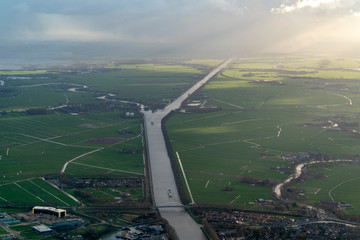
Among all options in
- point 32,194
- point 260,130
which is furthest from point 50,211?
point 260,130

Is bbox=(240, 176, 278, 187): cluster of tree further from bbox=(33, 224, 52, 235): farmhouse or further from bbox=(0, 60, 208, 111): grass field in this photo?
bbox=(0, 60, 208, 111): grass field

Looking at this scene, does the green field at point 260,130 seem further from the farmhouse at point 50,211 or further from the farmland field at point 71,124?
the farmhouse at point 50,211

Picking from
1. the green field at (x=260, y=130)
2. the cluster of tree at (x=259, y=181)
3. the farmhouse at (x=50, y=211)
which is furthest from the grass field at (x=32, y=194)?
the cluster of tree at (x=259, y=181)

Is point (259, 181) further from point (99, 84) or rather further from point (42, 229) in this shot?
point (99, 84)

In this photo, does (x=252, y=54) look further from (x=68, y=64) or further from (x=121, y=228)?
(x=121, y=228)

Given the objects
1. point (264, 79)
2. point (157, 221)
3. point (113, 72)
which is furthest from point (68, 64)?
point (157, 221)

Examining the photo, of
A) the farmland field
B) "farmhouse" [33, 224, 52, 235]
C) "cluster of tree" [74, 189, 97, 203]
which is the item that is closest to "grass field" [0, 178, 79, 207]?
the farmland field

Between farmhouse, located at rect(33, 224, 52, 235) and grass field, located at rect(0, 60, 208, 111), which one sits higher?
grass field, located at rect(0, 60, 208, 111)
